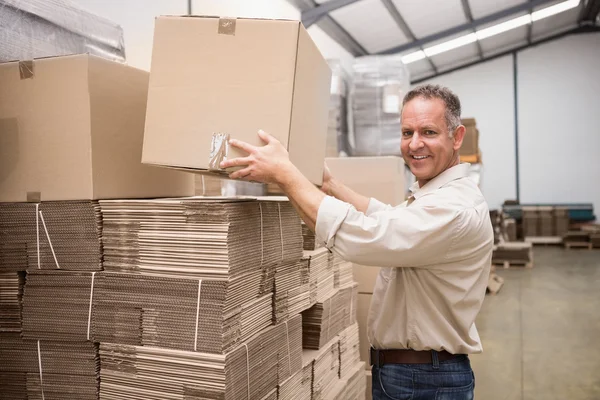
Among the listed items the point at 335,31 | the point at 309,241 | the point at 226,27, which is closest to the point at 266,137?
the point at 226,27

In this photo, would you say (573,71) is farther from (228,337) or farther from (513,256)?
(228,337)

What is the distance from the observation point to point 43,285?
2.19 metres

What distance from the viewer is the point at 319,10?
755 cm

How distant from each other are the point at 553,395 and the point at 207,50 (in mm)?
4790

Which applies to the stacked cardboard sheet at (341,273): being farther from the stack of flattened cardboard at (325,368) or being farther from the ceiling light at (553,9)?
the ceiling light at (553,9)

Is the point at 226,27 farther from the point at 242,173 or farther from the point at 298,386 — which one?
the point at 298,386

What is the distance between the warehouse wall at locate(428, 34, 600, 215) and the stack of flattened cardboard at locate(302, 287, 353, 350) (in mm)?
13481

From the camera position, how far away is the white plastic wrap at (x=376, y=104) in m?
5.81

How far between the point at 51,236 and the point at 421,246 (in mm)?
1524

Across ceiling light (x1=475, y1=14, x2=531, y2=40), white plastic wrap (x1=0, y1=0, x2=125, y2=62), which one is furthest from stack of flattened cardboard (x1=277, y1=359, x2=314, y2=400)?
ceiling light (x1=475, y1=14, x2=531, y2=40)

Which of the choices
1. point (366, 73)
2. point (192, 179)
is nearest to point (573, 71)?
point (366, 73)

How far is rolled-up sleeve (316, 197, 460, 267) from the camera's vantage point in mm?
1839

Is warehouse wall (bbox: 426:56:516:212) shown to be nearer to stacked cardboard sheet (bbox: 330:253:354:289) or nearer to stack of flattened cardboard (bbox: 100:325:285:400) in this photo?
stacked cardboard sheet (bbox: 330:253:354:289)

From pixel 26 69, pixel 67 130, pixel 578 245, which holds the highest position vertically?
pixel 26 69
